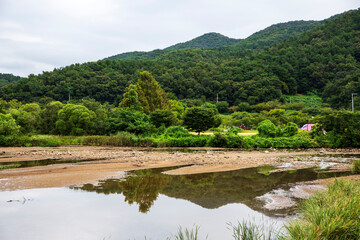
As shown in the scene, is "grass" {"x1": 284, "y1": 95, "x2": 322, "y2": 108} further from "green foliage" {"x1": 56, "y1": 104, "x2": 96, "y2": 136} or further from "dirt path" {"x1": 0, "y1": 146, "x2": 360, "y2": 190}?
"dirt path" {"x1": 0, "y1": 146, "x2": 360, "y2": 190}

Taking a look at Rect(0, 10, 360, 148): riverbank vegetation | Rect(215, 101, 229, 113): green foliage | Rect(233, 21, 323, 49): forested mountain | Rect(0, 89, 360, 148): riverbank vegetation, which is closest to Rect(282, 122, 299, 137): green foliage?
Rect(0, 89, 360, 148): riverbank vegetation

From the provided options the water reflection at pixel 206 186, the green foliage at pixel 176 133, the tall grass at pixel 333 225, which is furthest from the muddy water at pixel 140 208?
the green foliage at pixel 176 133

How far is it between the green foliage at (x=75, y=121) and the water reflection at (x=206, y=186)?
72.9 ft

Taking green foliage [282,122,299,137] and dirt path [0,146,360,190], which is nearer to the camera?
dirt path [0,146,360,190]

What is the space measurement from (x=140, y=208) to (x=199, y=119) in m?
27.5

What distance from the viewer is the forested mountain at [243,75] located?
91.9 meters

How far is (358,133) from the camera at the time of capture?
3394cm

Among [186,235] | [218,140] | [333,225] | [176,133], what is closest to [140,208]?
[186,235]

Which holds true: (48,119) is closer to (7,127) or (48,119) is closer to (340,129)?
(7,127)

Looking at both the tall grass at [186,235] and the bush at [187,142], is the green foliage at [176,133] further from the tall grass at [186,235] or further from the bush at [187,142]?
the tall grass at [186,235]

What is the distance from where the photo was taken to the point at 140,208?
39.6 ft

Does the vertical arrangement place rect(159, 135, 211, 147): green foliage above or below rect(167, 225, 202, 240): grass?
below

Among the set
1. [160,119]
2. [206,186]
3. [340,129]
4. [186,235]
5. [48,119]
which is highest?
[48,119]

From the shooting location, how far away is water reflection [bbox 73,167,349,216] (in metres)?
13.0
